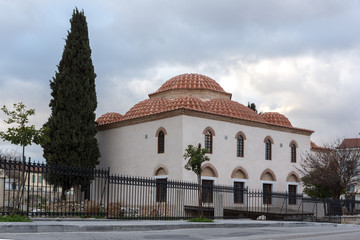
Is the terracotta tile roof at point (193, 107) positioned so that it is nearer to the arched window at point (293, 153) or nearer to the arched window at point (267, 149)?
the arched window at point (267, 149)

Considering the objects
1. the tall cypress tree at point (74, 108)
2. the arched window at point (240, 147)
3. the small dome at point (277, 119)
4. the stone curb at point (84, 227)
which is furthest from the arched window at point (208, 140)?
the stone curb at point (84, 227)

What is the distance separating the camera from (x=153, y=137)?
100 ft

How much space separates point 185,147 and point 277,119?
1124 cm

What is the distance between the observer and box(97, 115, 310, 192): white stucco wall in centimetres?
2903

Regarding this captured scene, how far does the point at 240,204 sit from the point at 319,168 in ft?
22.0

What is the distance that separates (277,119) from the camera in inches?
1460

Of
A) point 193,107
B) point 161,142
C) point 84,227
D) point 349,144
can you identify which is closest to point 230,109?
point 193,107

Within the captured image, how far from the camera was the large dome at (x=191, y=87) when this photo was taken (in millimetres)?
35969

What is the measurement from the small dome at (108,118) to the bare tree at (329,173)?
1435 cm

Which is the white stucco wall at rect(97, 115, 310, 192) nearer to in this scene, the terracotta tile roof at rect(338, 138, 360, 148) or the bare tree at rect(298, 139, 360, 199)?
the bare tree at rect(298, 139, 360, 199)

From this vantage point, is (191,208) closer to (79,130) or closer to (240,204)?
(240,204)

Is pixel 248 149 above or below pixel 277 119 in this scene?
below

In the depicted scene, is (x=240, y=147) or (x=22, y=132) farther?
(x=240, y=147)

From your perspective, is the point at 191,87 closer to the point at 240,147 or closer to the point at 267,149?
the point at 240,147
